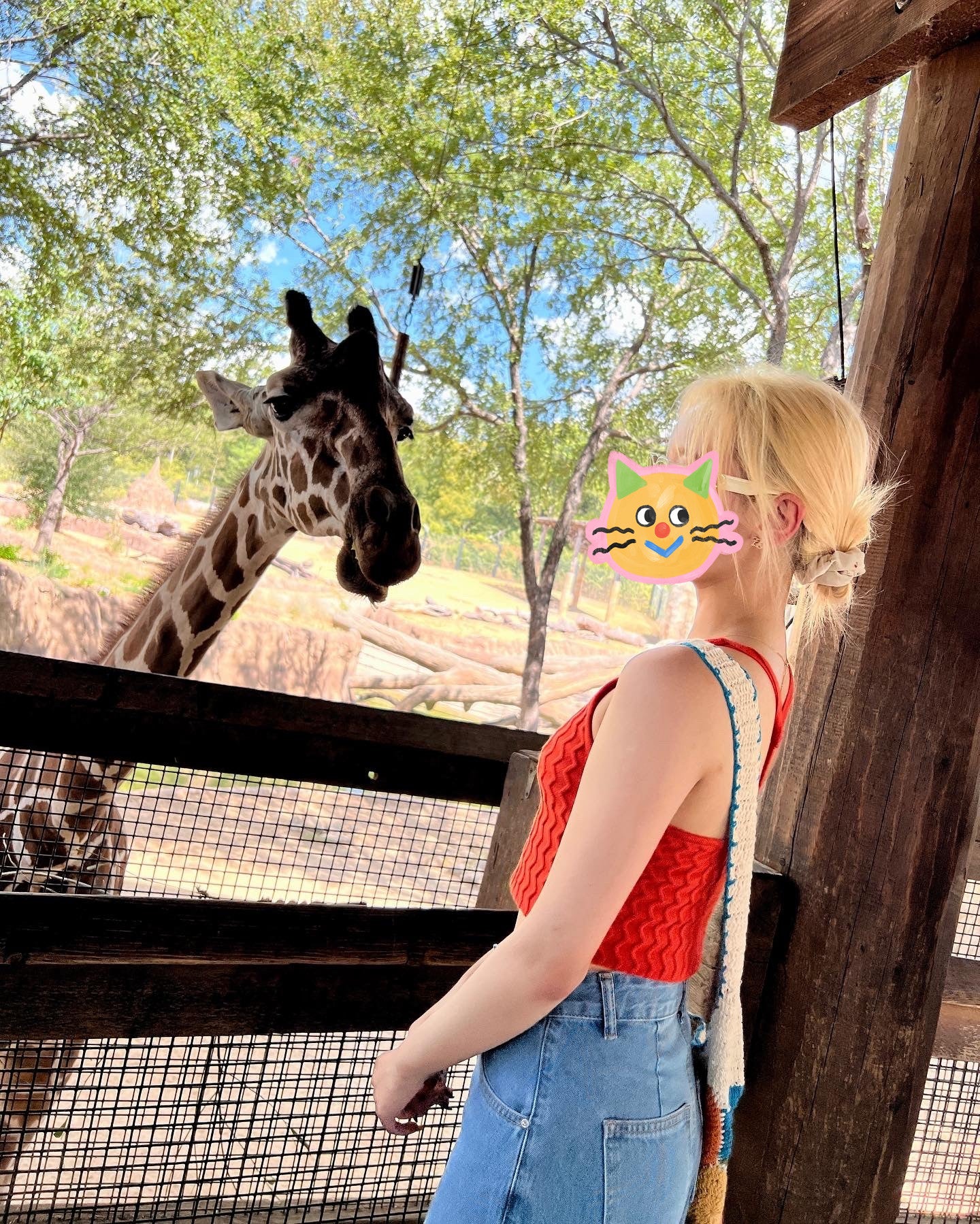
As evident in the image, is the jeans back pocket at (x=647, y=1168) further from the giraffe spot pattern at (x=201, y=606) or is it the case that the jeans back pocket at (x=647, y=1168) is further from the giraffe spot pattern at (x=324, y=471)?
the giraffe spot pattern at (x=324, y=471)

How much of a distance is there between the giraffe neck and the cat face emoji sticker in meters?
2.09

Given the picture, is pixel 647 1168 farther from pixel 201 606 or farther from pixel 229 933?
pixel 201 606

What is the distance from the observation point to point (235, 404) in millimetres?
3227

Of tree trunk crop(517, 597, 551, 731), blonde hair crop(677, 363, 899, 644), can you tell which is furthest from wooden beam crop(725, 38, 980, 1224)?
tree trunk crop(517, 597, 551, 731)

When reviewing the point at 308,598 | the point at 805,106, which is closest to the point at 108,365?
the point at 308,598

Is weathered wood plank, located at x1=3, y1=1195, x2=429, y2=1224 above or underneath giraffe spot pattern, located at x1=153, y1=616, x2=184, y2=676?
underneath

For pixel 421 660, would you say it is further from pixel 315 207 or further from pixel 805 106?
pixel 805 106

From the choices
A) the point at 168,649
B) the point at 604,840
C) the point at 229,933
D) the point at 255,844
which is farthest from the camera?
the point at 255,844

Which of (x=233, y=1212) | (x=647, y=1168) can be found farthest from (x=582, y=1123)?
(x=233, y=1212)

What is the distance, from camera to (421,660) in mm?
13234

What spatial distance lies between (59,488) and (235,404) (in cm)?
970

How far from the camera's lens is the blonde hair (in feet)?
2.81

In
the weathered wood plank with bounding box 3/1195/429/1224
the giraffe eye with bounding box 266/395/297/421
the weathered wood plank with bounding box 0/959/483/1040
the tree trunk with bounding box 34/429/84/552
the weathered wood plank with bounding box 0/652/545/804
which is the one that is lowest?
the weathered wood plank with bounding box 3/1195/429/1224

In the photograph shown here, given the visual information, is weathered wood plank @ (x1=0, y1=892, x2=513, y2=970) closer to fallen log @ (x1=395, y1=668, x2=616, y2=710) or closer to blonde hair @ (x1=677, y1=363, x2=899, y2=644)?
blonde hair @ (x1=677, y1=363, x2=899, y2=644)
